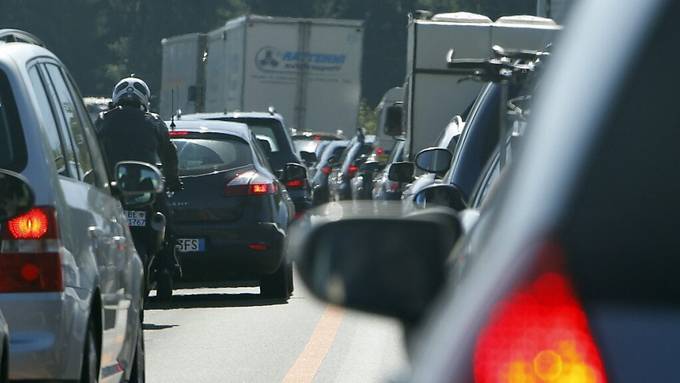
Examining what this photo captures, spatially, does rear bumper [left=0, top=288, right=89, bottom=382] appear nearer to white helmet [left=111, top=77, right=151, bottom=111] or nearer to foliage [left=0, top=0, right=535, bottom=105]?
white helmet [left=111, top=77, right=151, bottom=111]

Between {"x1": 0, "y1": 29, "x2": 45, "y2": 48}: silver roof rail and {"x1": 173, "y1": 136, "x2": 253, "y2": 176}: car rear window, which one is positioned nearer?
{"x1": 0, "y1": 29, "x2": 45, "y2": 48}: silver roof rail

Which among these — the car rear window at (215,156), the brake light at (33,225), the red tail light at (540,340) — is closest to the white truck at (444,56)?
the car rear window at (215,156)

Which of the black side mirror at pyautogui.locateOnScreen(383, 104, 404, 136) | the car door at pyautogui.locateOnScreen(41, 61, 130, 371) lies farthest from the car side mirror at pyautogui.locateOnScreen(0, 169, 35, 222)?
the black side mirror at pyautogui.locateOnScreen(383, 104, 404, 136)

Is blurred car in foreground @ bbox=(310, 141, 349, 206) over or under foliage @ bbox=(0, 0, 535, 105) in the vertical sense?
over

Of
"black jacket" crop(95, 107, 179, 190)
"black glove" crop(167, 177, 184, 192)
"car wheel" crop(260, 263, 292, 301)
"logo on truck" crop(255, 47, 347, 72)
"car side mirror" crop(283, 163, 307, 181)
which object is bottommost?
"logo on truck" crop(255, 47, 347, 72)

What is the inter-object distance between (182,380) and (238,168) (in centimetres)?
585

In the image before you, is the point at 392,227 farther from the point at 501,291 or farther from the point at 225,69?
the point at 225,69

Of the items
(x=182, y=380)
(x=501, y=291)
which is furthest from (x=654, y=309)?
(x=182, y=380)

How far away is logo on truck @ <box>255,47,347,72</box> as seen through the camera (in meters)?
40.3

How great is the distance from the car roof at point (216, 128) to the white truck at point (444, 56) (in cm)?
576

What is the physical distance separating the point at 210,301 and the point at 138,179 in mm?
8498

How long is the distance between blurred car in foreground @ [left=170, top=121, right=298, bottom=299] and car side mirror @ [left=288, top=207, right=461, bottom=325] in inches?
523

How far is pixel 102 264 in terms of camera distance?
6891 millimetres

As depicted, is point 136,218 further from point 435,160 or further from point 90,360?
point 90,360
